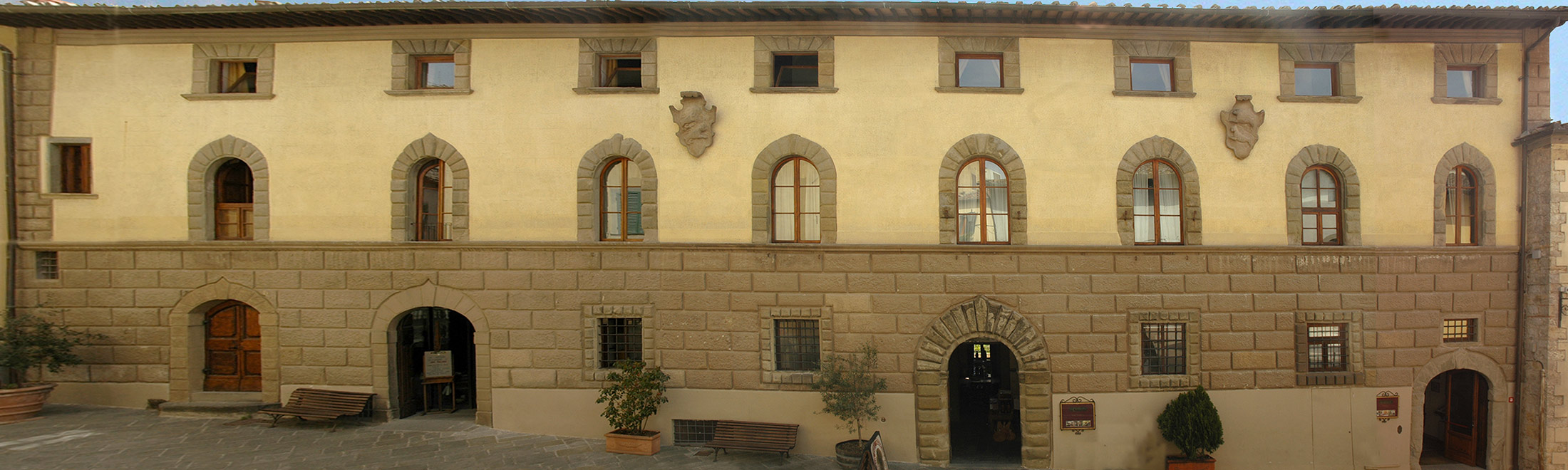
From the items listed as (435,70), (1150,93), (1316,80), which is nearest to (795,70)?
(1150,93)

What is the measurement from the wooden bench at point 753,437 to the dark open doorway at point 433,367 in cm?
540

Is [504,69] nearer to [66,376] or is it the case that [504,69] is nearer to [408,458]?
[408,458]

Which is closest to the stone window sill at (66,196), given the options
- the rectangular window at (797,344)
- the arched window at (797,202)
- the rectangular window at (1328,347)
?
the arched window at (797,202)

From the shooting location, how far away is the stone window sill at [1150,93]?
11625 millimetres

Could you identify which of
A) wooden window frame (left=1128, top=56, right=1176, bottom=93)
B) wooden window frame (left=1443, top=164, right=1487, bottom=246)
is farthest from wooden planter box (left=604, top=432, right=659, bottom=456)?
wooden window frame (left=1443, top=164, right=1487, bottom=246)

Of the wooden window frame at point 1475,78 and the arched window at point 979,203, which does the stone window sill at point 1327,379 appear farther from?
the arched window at point 979,203

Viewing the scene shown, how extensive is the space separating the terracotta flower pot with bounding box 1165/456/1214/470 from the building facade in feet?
1.46

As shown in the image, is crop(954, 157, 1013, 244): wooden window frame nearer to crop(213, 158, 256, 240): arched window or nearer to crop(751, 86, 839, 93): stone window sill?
crop(751, 86, 839, 93): stone window sill

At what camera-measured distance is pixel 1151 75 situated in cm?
1191

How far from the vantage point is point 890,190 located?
1155cm

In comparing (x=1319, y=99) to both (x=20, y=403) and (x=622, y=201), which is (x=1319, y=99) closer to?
(x=622, y=201)

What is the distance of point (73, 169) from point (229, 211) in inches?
114

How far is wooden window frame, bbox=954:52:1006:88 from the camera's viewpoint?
38.6ft

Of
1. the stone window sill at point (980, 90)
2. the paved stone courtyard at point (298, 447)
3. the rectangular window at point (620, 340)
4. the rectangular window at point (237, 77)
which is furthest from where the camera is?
the rectangular window at point (237, 77)
